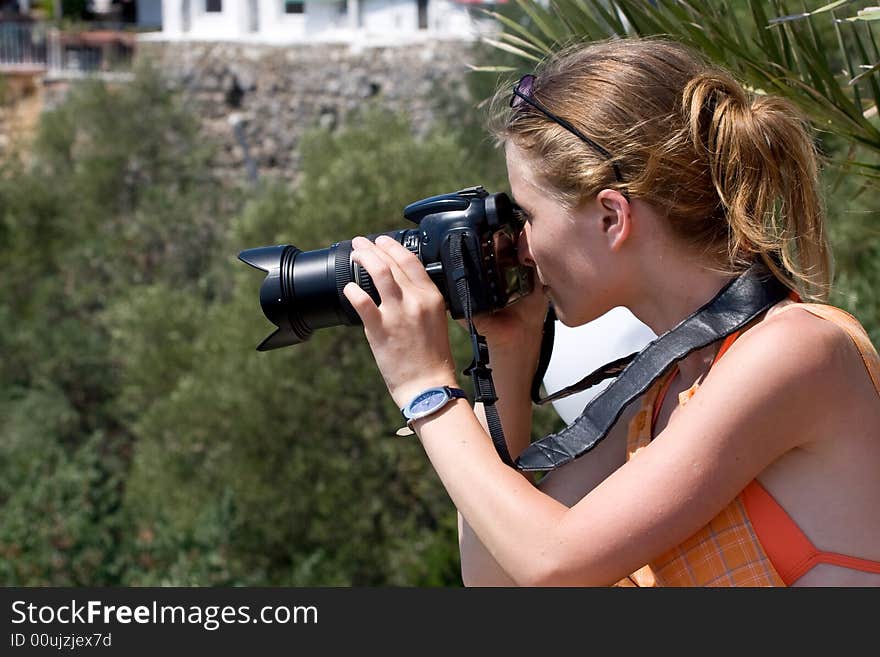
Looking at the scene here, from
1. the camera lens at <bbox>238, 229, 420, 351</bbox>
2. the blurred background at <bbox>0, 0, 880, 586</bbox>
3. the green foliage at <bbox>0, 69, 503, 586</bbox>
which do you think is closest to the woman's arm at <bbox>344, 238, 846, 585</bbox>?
the camera lens at <bbox>238, 229, 420, 351</bbox>

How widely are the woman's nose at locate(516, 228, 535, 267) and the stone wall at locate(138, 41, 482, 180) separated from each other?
12412 mm

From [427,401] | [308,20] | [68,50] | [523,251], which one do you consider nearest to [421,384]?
[427,401]

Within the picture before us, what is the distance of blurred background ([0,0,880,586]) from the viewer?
6.19 metres

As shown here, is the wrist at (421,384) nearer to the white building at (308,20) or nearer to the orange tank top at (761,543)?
the orange tank top at (761,543)

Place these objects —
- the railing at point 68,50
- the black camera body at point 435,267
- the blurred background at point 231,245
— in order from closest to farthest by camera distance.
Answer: the black camera body at point 435,267 < the blurred background at point 231,245 < the railing at point 68,50

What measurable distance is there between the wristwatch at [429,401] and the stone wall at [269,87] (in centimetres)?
1259

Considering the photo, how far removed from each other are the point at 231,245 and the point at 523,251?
32.3ft

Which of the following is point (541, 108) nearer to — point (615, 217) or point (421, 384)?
point (615, 217)

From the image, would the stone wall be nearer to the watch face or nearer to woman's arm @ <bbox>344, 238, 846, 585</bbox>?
the watch face

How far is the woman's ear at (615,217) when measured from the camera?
1058mm

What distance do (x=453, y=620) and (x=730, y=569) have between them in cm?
25

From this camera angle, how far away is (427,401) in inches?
42.1

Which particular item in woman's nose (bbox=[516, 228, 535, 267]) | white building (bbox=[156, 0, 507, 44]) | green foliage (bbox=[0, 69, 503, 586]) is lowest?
green foliage (bbox=[0, 69, 503, 586])

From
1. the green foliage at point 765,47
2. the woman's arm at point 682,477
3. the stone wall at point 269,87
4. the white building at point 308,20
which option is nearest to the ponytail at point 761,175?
the woman's arm at point 682,477
